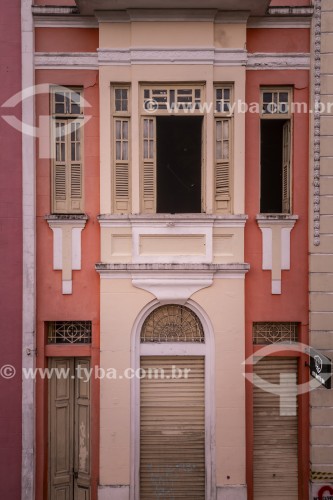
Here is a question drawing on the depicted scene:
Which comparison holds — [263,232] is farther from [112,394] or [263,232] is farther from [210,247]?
[112,394]

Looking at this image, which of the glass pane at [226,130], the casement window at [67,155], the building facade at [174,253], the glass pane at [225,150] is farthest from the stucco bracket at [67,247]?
the glass pane at [226,130]

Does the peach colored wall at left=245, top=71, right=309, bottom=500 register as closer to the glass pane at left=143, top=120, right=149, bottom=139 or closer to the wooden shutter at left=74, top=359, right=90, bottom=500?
the glass pane at left=143, top=120, right=149, bottom=139

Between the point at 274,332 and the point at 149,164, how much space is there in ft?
11.5

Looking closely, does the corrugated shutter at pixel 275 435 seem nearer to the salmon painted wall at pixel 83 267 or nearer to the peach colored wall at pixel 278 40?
the salmon painted wall at pixel 83 267

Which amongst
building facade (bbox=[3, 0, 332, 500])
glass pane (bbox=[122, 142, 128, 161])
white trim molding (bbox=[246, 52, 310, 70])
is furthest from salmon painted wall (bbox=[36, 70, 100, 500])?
white trim molding (bbox=[246, 52, 310, 70])

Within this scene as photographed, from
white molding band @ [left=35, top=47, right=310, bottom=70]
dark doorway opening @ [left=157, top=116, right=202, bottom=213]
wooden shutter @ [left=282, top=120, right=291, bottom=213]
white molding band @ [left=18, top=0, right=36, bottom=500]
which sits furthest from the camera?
wooden shutter @ [left=282, top=120, right=291, bottom=213]

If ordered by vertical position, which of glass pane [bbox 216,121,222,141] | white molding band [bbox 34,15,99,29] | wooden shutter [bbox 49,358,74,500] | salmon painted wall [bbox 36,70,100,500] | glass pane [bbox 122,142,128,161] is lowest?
wooden shutter [bbox 49,358,74,500]

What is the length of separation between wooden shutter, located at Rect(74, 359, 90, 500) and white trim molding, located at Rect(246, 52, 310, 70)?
566cm

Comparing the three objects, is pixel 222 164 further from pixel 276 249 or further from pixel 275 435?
pixel 275 435

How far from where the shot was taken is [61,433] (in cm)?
722

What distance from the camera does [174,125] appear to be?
23.1 ft

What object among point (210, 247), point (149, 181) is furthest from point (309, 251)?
point (149, 181)

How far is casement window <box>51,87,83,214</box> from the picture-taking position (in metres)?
7.11

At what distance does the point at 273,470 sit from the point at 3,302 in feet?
17.2
